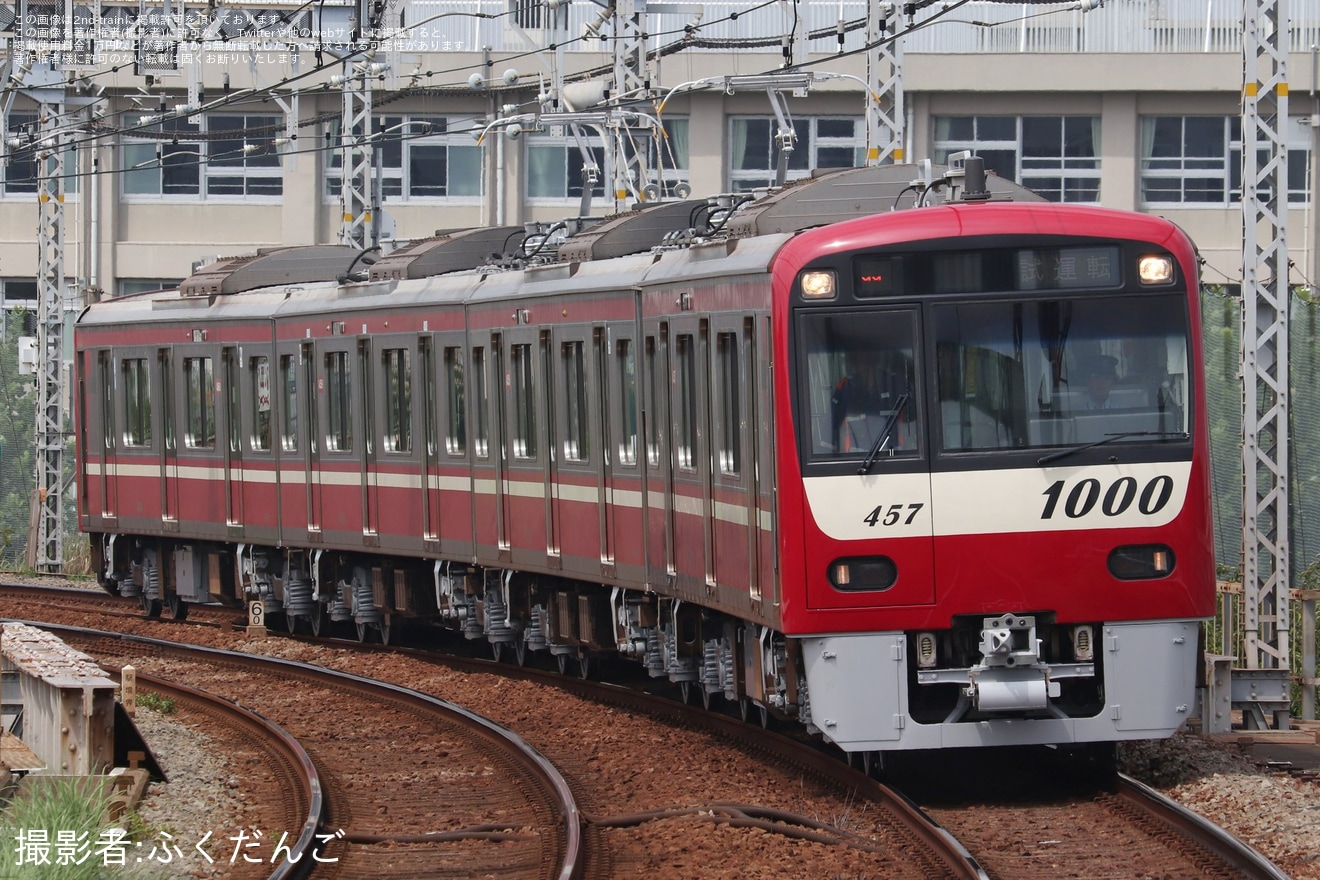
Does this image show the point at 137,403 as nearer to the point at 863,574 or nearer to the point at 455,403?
the point at 455,403

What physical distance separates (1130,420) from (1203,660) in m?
1.78

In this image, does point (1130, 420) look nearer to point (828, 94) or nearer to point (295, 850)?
point (295, 850)

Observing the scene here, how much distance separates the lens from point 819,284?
1023cm

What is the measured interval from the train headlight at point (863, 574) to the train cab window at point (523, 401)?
18.3 feet

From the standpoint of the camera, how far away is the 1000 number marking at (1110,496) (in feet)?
33.3

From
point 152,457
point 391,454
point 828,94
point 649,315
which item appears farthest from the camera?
point 828,94

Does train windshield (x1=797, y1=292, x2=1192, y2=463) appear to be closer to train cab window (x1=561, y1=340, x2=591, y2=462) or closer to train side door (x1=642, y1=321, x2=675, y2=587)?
train side door (x1=642, y1=321, x2=675, y2=587)

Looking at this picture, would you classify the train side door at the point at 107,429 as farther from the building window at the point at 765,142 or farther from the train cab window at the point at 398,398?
the building window at the point at 765,142

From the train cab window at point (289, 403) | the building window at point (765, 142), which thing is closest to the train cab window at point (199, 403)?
the train cab window at point (289, 403)

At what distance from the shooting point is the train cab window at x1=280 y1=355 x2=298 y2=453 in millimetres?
19375

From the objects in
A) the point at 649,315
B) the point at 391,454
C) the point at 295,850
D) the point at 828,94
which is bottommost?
the point at 295,850

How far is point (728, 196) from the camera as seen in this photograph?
14133 millimetres

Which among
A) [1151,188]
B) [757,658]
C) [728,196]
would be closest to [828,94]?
[1151,188]

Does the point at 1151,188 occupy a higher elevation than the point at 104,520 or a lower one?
higher
